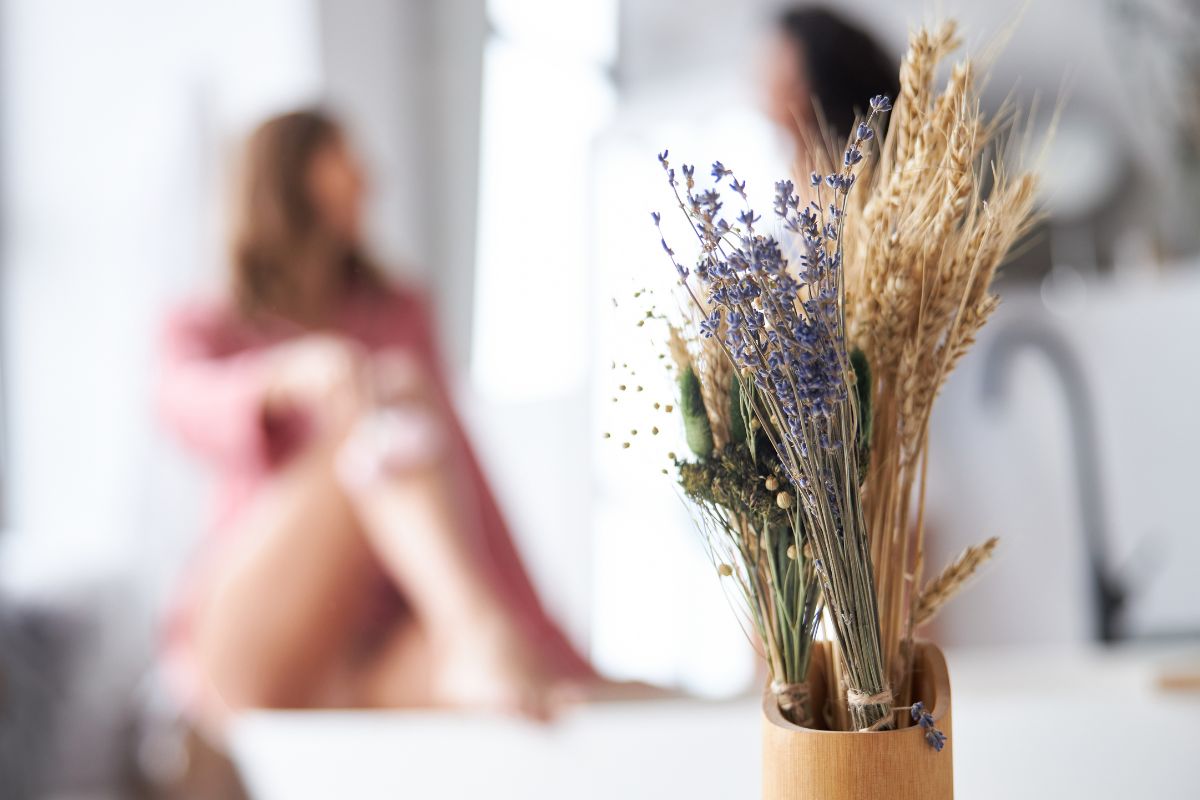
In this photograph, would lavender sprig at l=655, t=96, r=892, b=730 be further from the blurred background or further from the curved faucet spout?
the curved faucet spout

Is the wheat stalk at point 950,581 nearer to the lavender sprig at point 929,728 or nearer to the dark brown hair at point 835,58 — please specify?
the lavender sprig at point 929,728

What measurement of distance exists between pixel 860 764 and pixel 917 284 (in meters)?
0.19

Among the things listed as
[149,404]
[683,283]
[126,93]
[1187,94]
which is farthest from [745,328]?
[126,93]

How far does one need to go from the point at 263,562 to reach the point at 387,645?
0.20 metres

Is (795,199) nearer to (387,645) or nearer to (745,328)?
(745,328)

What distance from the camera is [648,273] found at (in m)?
1.41

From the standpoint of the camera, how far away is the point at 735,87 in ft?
5.00

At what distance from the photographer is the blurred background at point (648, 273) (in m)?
1.53

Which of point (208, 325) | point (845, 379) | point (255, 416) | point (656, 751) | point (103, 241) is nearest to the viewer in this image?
point (845, 379)

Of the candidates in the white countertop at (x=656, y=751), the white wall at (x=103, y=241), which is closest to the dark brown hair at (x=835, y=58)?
the white countertop at (x=656, y=751)

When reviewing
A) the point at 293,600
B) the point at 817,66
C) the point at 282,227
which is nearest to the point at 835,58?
the point at 817,66

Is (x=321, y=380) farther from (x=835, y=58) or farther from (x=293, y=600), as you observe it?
(x=835, y=58)

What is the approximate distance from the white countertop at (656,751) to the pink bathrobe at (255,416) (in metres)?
0.35

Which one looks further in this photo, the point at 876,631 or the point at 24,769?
the point at 24,769
